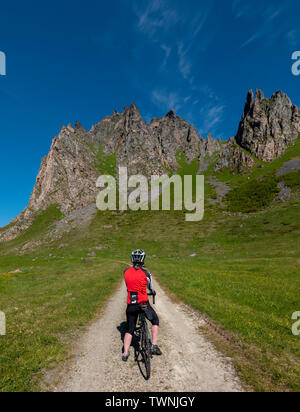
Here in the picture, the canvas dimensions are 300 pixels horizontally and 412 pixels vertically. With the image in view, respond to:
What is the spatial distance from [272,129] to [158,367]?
233 metres

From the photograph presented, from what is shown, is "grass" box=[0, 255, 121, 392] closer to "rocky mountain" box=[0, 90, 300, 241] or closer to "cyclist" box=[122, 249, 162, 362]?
"cyclist" box=[122, 249, 162, 362]

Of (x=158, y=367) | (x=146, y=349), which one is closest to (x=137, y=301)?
(x=146, y=349)

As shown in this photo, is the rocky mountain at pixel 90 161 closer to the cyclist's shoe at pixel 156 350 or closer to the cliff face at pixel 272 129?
the cliff face at pixel 272 129

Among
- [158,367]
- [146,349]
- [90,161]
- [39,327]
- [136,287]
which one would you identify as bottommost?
[39,327]

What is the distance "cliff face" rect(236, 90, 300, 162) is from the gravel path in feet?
674

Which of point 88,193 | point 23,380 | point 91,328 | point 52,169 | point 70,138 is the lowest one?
point 91,328

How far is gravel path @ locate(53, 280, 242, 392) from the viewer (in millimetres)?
6297

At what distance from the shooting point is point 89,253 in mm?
63219

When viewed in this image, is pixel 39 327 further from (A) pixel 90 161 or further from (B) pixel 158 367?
(A) pixel 90 161

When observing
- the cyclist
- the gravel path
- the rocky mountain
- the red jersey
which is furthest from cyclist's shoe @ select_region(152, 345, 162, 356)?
the rocky mountain

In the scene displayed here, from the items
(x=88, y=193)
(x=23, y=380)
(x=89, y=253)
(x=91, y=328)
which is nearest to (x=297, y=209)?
(x=89, y=253)

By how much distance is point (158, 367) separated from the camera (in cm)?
729
